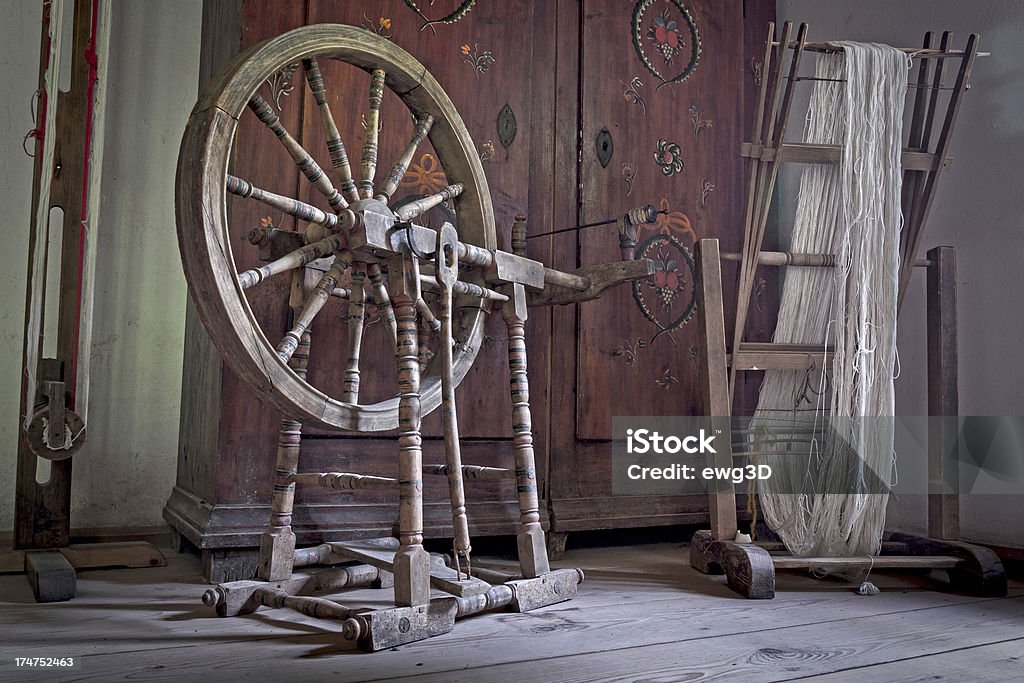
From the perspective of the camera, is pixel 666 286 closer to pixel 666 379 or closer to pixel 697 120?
pixel 666 379

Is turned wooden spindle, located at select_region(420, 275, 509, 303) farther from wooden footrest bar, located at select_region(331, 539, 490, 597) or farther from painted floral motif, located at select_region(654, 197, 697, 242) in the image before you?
painted floral motif, located at select_region(654, 197, 697, 242)

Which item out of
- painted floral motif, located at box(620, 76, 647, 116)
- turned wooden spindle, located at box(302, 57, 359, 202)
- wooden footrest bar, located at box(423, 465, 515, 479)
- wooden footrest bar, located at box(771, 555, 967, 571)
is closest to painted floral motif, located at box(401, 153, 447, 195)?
turned wooden spindle, located at box(302, 57, 359, 202)

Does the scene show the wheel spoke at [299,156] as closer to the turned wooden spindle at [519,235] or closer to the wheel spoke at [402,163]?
the wheel spoke at [402,163]

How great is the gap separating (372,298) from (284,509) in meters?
0.55

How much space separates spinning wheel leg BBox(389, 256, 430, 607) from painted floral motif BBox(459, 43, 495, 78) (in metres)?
1.02

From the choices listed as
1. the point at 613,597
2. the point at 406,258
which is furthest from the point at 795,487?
the point at 406,258

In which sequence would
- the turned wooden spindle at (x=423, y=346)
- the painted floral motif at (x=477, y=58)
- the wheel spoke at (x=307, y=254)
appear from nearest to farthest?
the wheel spoke at (x=307, y=254)
the turned wooden spindle at (x=423, y=346)
the painted floral motif at (x=477, y=58)

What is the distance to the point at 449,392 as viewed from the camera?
1.69m

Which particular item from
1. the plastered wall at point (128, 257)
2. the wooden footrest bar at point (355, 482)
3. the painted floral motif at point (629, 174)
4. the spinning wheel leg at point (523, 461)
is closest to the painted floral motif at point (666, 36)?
the painted floral motif at point (629, 174)

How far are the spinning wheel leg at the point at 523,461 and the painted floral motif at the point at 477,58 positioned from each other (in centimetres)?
87

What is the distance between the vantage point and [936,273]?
2.33 meters

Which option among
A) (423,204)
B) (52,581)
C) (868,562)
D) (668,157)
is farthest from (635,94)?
(52,581)

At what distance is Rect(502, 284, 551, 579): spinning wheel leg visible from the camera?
185 cm

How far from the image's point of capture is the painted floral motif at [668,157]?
272cm
